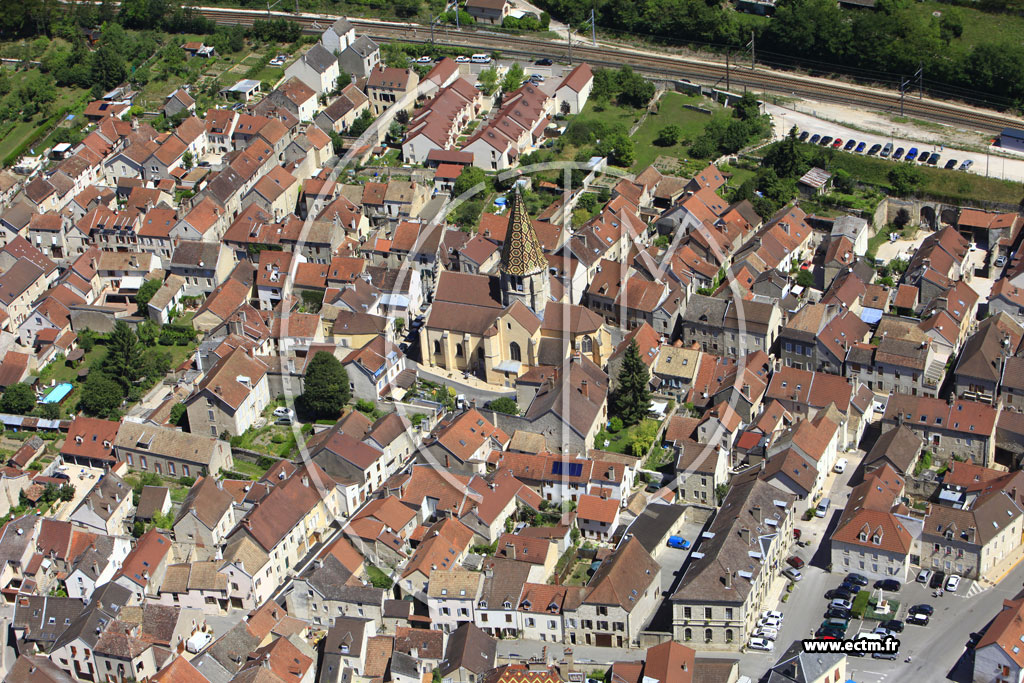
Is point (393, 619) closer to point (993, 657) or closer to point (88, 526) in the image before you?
point (88, 526)

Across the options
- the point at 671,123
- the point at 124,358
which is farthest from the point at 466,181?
the point at 124,358

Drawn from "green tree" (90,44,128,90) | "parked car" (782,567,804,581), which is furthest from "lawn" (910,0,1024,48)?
"green tree" (90,44,128,90)

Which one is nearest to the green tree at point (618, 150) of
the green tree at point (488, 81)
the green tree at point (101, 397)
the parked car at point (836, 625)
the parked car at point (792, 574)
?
the green tree at point (488, 81)

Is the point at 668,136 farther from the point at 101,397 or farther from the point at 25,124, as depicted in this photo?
the point at 25,124

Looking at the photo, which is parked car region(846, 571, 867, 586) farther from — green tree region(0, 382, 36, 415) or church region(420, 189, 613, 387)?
green tree region(0, 382, 36, 415)

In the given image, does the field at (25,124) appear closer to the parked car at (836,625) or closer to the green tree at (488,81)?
the green tree at (488,81)
